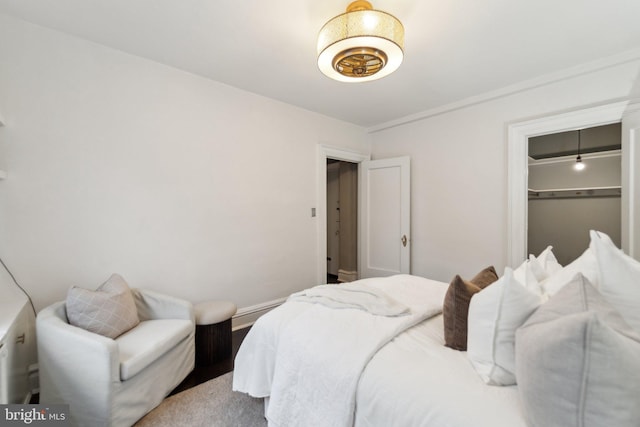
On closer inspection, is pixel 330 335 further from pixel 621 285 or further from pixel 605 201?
pixel 605 201

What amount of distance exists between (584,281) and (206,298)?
2.85m

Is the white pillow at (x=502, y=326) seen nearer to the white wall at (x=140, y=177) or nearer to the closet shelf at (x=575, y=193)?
the white wall at (x=140, y=177)

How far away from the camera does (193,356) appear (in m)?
2.21

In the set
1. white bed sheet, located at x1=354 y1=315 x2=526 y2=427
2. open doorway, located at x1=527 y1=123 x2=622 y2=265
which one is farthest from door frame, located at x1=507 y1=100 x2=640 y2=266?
white bed sheet, located at x1=354 y1=315 x2=526 y2=427

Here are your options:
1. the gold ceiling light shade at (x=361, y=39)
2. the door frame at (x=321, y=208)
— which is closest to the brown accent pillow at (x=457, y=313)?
the gold ceiling light shade at (x=361, y=39)

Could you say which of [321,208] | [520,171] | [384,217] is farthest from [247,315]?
[520,171]

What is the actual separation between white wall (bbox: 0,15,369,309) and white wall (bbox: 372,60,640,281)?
5.49ft

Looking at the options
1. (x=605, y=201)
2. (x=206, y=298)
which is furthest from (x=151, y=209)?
(x=605, y=201)

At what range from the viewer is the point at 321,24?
1.97 m

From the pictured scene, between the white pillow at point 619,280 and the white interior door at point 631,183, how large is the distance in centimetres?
187

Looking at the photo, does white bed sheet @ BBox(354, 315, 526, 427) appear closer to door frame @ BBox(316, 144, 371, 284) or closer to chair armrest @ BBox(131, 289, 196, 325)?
chair armrest @ BBox(131, 289, 196, 325)

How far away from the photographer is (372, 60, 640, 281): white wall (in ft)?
8.77

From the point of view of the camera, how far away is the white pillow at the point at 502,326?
102 centimetres

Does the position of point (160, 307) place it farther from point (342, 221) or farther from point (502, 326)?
point (342, 221)
